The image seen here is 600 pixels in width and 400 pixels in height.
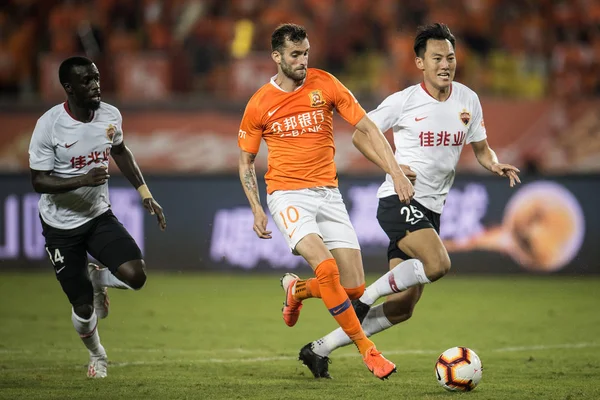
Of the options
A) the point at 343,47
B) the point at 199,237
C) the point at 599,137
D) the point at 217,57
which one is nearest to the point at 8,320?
the point at 199,237

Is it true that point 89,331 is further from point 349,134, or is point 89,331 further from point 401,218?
point 349,134

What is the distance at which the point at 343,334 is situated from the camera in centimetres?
724

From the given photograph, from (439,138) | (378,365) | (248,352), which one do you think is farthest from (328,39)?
(378,365)

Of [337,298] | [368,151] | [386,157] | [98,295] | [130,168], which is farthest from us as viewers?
[130,168]

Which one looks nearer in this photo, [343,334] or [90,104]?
[343,334]

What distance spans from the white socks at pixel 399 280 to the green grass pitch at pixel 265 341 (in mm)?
618

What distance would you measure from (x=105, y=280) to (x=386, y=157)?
241 cm

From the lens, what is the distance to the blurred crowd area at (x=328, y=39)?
1714cm

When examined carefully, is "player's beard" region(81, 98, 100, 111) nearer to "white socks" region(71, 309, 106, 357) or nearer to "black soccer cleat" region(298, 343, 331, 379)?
"white socks" region(71, 309, 106, 357)

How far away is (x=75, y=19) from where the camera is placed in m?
17.8

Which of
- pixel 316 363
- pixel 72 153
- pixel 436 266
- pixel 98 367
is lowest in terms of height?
pixel 98 367

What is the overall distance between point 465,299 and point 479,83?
220 inches

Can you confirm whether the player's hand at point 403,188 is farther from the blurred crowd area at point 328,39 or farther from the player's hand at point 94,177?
the blurred crowd area at point 328,39

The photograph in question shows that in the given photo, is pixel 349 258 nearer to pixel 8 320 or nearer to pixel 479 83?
pixel 8 320
